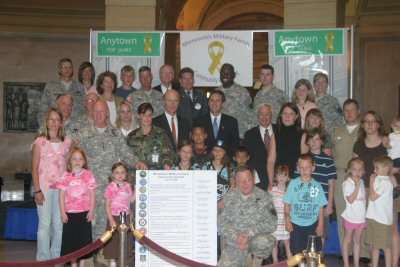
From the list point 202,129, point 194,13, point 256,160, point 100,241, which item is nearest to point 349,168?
point 256,160

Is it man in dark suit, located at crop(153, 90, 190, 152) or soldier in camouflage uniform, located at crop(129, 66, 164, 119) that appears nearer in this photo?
man in dark suit, located at crop(153, 90, 190, 152)

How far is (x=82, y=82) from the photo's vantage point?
37.5 feet

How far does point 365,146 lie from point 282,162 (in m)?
1.18

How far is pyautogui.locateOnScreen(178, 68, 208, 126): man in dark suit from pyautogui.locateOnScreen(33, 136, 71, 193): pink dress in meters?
2.43

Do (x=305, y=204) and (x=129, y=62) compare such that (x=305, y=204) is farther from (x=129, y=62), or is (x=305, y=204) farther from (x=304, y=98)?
(x=129, y=62)

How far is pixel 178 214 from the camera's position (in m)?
8.59

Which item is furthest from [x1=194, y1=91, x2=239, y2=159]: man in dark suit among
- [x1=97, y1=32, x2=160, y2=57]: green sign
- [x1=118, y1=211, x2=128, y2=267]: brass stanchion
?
[x1=118, y1=211, x2=128, y2=267]: brass stanchion

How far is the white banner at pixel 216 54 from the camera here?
12438mm

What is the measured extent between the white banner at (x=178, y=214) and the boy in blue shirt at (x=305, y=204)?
1154 mm

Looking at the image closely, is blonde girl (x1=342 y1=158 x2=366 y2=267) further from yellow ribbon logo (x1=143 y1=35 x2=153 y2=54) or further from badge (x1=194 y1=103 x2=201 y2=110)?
yellow ribbon logo (x1=143 y1=35 x2=153 y2=54)

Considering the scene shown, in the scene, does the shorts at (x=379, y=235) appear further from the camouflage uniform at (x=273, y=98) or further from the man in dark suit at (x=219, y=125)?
the camouflage uniform at (x=273, y=98)

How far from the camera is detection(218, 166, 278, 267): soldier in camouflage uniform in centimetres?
846

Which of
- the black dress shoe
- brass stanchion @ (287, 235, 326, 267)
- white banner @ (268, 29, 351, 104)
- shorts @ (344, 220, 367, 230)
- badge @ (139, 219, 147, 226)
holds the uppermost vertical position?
white banner @ (268, 29, 351, 104)

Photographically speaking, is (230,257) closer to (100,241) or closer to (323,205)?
(323,205)
